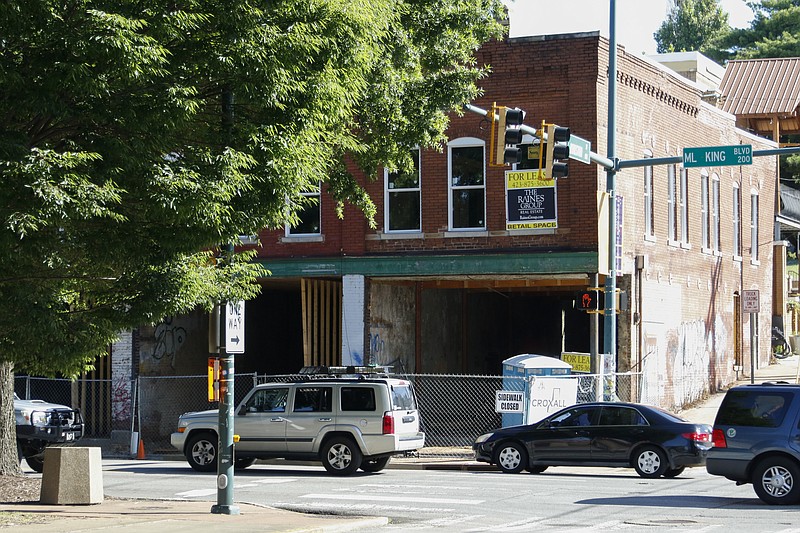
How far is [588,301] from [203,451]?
7.94 meters

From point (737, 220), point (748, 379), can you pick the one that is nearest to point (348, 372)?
point (748, 379)

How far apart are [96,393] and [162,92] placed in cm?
2021

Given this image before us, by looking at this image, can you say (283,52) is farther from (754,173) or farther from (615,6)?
(754,173)

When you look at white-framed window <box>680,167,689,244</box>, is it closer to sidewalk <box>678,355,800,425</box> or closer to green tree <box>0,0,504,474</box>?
sidewalk <box>678,355,800,425</box>

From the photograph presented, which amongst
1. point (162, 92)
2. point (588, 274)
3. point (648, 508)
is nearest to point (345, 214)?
point (588, 274)

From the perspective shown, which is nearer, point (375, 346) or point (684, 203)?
point (375, 346)

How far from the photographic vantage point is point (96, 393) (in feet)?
101

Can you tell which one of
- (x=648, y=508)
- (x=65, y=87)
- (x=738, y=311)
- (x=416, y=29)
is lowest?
(x=648, y=508)

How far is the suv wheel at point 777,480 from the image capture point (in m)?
15.2

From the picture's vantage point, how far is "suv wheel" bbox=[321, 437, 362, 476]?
20781 mm

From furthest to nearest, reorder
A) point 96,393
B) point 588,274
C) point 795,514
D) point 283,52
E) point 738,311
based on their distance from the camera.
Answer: point 738,311 → point 96,393 → point 588,274 → point 795,514 → point 283,52

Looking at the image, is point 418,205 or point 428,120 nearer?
point 428,120

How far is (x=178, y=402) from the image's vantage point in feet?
100

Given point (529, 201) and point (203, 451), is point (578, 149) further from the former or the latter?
point (203, 451)
